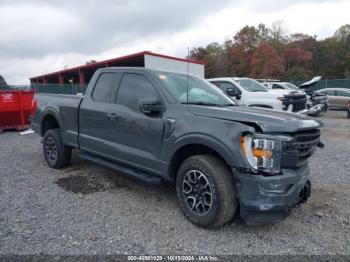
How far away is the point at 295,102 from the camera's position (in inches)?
364

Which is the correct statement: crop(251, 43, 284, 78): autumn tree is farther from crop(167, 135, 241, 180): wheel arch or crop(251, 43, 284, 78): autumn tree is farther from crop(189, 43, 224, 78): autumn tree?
crop(167, 135, 241, 180): wheel arch

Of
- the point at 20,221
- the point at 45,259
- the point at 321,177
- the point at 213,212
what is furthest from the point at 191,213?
the point at 321,177

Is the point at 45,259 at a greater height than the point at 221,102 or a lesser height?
lesser

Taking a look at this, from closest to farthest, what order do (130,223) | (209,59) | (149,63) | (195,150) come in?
(130,223), (195,150), (149,63), (209,59)

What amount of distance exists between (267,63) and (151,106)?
1679 inches

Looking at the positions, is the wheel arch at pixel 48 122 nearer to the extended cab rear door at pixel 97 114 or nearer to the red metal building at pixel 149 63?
the extended cab rear door at pixel 97 114

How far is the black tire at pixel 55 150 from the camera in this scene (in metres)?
5.38

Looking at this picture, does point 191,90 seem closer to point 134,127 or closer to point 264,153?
point 134,127

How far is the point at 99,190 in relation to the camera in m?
4.47

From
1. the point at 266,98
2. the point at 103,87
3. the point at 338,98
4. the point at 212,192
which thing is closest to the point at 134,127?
the point at 103,87

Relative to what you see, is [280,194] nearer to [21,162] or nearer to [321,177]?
[321,177]

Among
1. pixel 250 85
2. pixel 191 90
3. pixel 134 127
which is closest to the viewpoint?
pixel 134 127

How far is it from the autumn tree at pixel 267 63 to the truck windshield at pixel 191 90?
40.9 metres

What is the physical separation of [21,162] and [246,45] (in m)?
49.9
